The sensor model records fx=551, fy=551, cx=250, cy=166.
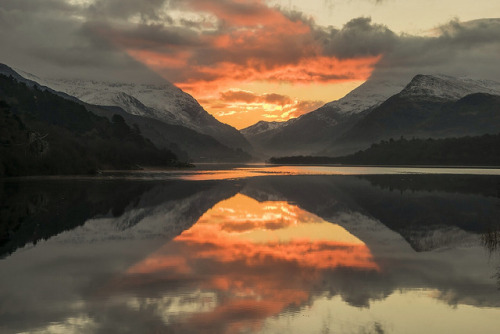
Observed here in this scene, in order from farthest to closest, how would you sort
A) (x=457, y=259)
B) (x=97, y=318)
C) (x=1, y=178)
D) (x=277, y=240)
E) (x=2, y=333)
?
(x=1, y=178)
(x=277, y=240)
(x=457, y=259)
(x=97, y=318)
(x=2, y=333)

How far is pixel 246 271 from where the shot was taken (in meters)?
28.8

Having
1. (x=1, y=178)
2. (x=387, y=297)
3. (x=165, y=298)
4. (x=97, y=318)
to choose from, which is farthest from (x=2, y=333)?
(x=1, y=178)

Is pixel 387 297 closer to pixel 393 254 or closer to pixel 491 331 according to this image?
pixel 491 331

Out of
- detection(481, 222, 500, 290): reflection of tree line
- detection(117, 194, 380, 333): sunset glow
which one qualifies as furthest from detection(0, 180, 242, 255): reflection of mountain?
detection(481, 222, 500, 290): reflection of tree line

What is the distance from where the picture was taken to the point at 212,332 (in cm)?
1852

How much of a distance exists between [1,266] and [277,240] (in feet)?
60.6

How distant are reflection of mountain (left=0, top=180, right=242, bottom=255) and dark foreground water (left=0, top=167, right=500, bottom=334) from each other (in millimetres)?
261

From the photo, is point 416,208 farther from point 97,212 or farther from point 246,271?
point 246,271

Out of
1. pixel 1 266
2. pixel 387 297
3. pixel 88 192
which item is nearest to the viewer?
pixel 387 297

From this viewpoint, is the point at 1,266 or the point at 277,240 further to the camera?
the point at 277,240

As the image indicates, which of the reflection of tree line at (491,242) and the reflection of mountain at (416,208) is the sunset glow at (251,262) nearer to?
the reflection of mountain at (416,208)

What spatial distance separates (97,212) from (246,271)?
31.5m

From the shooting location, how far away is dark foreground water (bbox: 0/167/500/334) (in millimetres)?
20016

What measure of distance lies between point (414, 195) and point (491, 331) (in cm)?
6495
